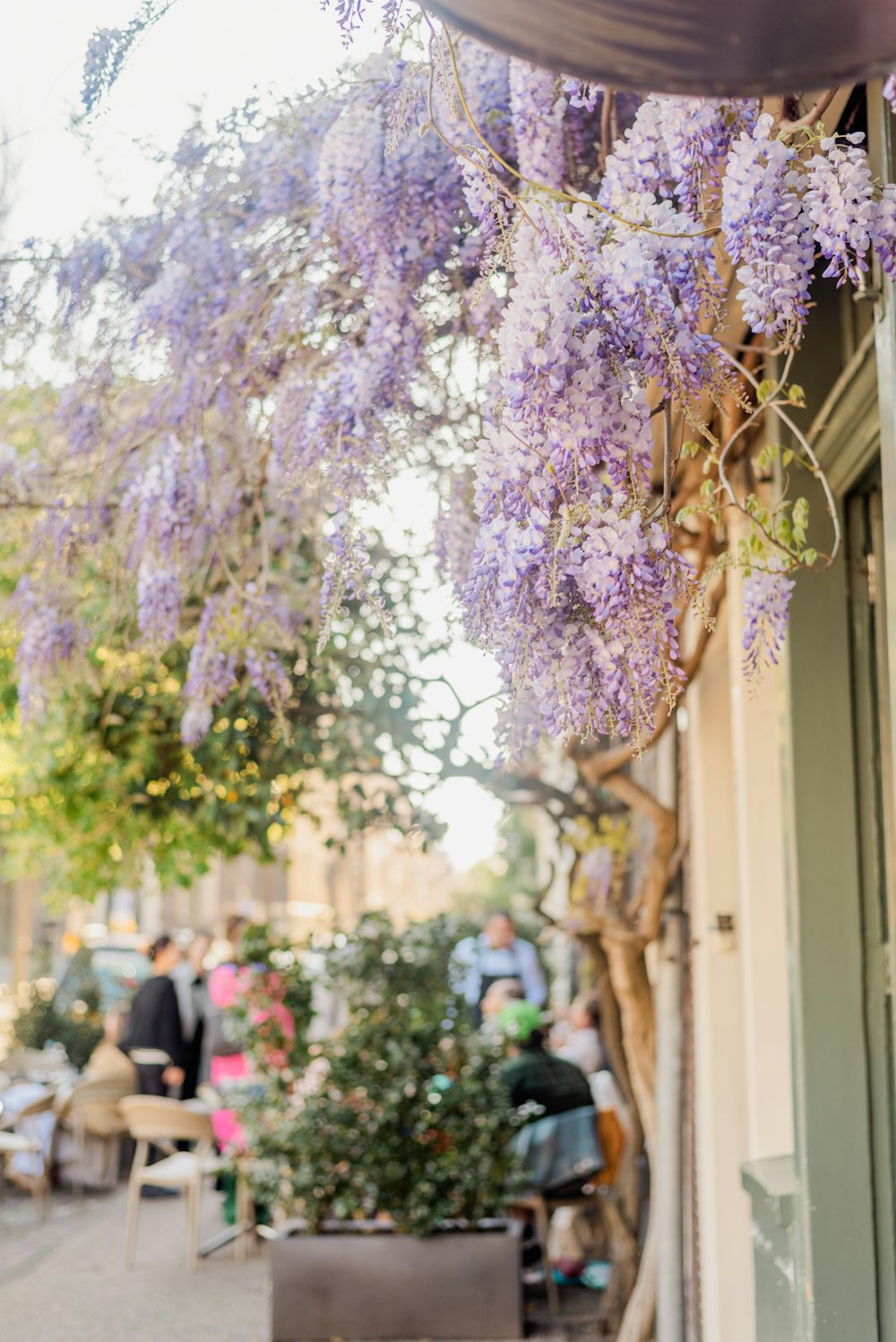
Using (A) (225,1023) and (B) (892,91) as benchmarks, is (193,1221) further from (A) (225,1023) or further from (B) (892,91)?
(B) (892,91)

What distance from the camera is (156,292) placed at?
13.6 ft

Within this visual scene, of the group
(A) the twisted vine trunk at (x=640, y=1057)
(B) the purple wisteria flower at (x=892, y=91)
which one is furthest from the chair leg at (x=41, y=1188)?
(B) the purple wisteria flower at (x=892, y=91)

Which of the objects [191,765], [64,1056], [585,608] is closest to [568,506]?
[585,608]

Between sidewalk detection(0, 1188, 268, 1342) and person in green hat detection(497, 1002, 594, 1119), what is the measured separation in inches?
68.4

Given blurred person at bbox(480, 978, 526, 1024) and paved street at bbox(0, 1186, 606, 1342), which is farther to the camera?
blurred person at bbox(480, 978, 526, 1024)

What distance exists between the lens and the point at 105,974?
15109 millimetres

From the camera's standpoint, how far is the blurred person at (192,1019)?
10.5 m

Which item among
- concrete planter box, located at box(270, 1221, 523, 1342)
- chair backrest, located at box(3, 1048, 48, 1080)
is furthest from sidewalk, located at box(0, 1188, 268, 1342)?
chair backrest, located at box(3, 1048, 48, 1080)

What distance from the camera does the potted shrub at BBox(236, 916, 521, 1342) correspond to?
6.30m

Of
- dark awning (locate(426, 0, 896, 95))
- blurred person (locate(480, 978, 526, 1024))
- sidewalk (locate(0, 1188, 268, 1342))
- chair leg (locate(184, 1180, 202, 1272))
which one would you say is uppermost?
dark awning (locate(426, 0, 896, 95))

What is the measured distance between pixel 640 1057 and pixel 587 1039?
11.0 feet

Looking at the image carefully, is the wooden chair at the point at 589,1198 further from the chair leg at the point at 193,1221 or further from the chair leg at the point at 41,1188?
the chair leg at the point at 41,1188

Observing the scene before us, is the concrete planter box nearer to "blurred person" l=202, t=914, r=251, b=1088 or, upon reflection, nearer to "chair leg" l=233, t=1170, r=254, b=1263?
"blurred person" l=202, t=914, r=251, b=1088

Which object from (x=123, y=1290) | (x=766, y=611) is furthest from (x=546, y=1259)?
(x=766, y=611)
